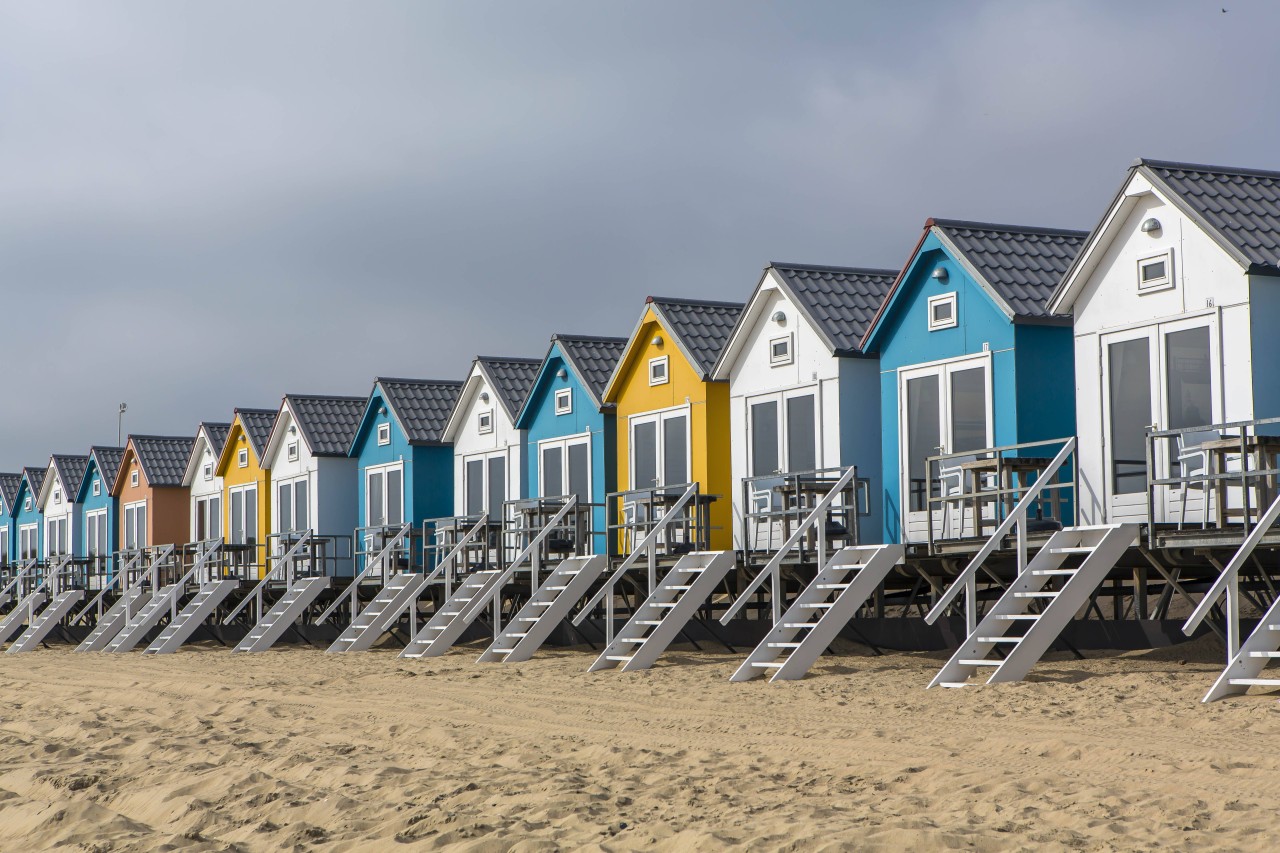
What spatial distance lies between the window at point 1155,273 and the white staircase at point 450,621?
873cm

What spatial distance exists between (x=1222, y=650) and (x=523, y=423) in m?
12.6

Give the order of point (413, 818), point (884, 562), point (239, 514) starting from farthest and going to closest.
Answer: point (239, 514), point (884, 562), point (413, 818)

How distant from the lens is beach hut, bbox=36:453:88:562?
43250 mm

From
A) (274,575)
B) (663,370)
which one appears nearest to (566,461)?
(663,370)

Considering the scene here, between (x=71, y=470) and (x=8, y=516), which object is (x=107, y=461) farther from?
(x=8, y=516)

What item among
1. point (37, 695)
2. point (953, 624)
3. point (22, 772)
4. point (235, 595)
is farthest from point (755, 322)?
point (235, 595)

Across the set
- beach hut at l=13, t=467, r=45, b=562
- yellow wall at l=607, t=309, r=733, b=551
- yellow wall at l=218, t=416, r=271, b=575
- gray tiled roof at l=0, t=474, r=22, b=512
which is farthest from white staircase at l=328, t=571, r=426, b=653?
gray tiled roof at l=0, t=474, r=22, b=512

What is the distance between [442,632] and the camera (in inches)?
819

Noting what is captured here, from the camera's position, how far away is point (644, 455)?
2322 centimetres

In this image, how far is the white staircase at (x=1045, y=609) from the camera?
543 inches

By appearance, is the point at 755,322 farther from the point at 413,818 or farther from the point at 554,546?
the point at 413,818

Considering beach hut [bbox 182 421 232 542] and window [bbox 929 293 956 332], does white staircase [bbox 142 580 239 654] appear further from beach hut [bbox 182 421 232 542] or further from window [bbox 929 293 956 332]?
window [bbox 929 293 956 332]

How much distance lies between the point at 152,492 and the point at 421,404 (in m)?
11.1

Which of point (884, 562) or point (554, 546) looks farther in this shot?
point (554, 546)
